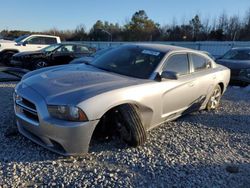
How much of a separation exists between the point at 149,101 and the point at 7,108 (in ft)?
9.40

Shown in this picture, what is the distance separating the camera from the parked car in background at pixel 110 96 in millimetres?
3389

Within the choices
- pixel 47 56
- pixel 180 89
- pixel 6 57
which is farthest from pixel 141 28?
pixel 180 89

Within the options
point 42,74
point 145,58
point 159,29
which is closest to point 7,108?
point 42,74

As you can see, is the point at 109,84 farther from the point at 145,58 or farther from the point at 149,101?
the point at 145,58

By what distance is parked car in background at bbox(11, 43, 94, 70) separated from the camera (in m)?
11.4

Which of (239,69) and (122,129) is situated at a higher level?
(239,69)

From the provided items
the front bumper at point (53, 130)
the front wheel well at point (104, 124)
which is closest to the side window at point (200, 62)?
the front wheel well at point (104, 124)

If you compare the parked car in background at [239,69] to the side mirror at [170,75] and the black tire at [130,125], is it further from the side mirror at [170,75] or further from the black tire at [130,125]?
the black tire at [130,125]

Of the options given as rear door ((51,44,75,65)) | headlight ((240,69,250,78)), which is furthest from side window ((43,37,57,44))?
headlight ((240,69,250,78))

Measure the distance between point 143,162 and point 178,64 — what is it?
7.01ft

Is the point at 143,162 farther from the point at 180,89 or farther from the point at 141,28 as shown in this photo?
the point at 141,28

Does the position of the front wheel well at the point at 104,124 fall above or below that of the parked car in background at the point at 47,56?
below

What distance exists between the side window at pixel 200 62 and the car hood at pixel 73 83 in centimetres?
184

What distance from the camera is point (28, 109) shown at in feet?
11.9
